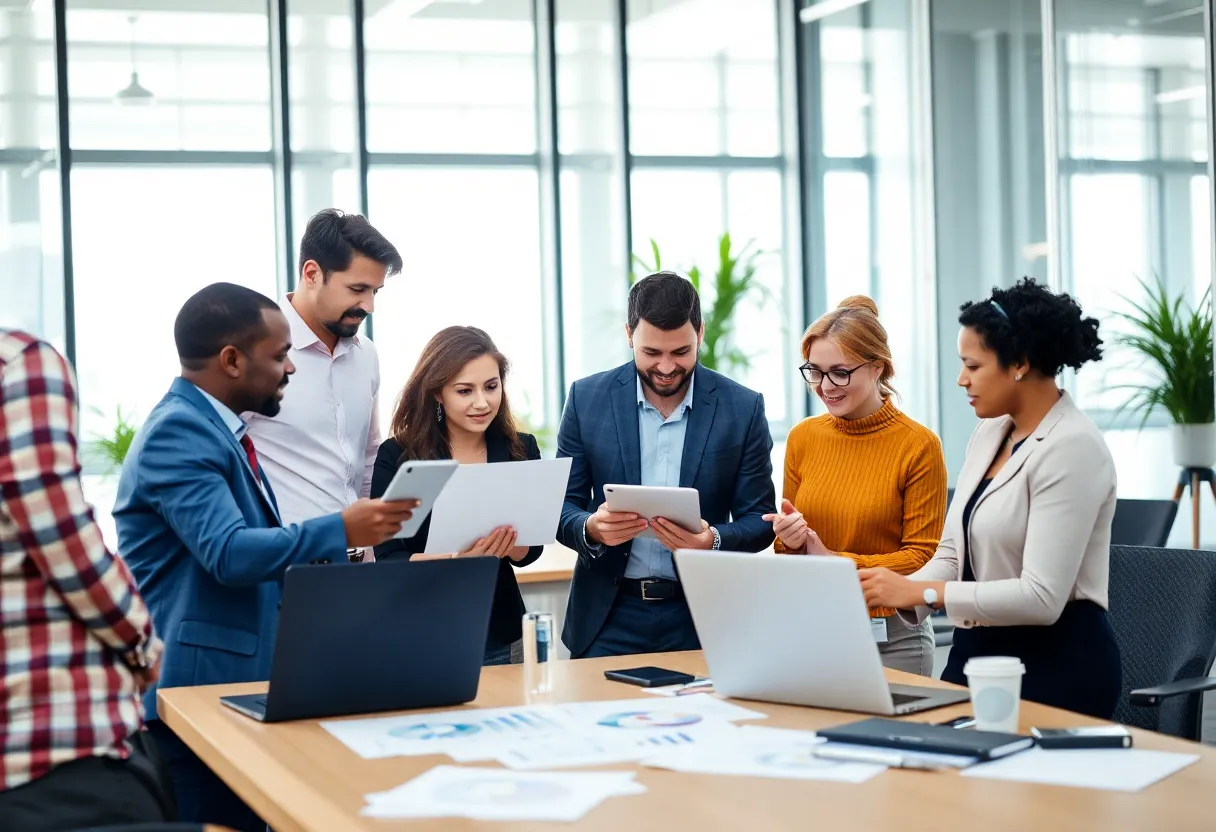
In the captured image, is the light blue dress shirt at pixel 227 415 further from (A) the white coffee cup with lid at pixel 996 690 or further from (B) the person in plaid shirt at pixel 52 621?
(A) the white coffee cup with lid at pixel 996 690

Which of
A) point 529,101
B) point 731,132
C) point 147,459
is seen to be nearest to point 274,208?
point 529,101

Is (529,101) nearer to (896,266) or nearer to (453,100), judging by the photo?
(453,100)

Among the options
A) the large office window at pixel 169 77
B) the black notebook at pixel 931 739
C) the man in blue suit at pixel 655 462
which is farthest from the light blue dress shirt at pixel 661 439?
the large office window at pixel 169 77

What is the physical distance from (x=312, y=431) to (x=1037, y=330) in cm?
176

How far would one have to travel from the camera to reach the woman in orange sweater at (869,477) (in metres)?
3.27

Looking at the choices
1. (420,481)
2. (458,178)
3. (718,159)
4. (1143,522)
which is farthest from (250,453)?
(718,159)

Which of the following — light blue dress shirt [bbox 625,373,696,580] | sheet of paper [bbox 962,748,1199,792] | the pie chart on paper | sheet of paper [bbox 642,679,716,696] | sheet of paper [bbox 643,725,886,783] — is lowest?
sheet of paper [bbox 642,679,716,696]

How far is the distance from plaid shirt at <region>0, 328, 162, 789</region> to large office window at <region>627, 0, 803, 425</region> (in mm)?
7207

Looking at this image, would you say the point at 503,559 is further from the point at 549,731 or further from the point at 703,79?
the point at 703,79

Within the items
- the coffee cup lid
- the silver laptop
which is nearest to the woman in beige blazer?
the silver laptop

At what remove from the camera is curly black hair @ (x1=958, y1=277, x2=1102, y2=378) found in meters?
2.81

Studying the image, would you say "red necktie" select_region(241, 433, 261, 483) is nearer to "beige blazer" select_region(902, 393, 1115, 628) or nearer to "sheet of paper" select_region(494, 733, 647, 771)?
"sheet of paper" select_region(494, 733, 647, 771)

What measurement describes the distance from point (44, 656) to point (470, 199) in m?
7.05

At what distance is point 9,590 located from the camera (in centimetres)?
188
